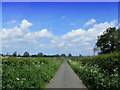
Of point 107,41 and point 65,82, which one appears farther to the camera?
point 107,41

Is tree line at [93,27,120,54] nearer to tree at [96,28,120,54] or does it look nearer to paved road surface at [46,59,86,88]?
tree at [96,28,120,54]

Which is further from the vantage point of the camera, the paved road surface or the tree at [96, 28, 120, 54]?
the tree at [96, 28, 120, 54]

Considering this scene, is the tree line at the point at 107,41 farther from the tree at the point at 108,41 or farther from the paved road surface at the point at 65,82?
the paved road surface at the point at 65,82

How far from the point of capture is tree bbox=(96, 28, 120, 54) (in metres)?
54.6

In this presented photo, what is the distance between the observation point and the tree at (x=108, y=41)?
2148 inches

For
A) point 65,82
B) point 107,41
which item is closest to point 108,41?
point 107,41

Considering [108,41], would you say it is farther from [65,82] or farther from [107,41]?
[65,82]

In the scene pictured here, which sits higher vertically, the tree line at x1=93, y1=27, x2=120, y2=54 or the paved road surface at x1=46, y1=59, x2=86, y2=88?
the tree line at x1=93, y1=27, x2=120, y2=54

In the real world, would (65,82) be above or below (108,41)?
below

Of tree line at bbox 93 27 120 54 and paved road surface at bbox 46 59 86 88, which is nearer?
paved road surface at bbox 46 59 86 88

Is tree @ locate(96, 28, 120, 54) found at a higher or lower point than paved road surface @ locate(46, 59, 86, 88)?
higher

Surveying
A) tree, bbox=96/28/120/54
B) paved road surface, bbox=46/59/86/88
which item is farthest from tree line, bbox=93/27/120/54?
paved road surface, bbox=46/59/86/88

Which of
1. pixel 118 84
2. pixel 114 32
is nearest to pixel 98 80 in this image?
pixel 118 84

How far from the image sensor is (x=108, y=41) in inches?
2229
